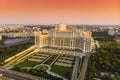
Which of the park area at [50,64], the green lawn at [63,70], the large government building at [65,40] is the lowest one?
the green lawn at [63,70]

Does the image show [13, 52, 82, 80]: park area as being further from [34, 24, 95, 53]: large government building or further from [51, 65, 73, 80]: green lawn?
[34, 24, 95, 53]: large government building

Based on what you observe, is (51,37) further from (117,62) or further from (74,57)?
(117,62)

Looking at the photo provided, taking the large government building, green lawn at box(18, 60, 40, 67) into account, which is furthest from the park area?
the large government building

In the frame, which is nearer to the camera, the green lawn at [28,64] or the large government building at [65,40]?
the green lawn at [28,64]

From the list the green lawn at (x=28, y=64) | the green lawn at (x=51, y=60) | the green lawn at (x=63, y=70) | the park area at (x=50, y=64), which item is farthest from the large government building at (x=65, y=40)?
the green lawn at (x=28, y=64)

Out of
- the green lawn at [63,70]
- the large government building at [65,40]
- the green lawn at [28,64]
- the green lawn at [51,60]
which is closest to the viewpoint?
the green lawn at [63,70]

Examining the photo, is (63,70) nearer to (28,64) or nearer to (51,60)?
(51,60)

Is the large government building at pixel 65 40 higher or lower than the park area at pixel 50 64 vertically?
higher

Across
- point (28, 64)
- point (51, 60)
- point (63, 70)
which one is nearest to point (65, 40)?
point (51, 60)

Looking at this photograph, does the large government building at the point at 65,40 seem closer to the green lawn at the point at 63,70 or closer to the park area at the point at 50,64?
the park area at the point at 50,64
